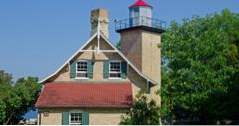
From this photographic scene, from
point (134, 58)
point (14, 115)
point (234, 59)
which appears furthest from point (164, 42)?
point (14, 115)

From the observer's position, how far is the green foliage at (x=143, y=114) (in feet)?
105

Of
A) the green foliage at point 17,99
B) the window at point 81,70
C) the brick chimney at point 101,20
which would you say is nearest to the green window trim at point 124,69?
the window at point 81,70

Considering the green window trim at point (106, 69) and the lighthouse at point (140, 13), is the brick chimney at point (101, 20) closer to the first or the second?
the lighthouse at point (140, 13)

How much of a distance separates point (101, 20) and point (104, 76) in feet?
16.2

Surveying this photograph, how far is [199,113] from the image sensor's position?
4388 cm

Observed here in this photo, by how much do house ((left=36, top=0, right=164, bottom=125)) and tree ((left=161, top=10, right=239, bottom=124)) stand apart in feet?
5.44

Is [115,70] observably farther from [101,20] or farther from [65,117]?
[65,117]

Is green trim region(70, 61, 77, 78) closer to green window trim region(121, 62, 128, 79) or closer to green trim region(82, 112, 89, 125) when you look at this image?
green window trim region(121, 62, 128, 79)

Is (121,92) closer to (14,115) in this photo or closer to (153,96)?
(153,96)

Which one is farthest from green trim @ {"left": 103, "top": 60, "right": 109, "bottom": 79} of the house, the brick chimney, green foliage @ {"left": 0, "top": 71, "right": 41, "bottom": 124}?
green foliage @ {"left": 0, "top": 71, "right": 41, "bottom": 124}

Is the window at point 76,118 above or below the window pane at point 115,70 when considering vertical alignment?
below

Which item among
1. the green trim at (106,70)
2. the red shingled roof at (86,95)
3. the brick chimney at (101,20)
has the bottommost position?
the red shingled roof at (86,95)

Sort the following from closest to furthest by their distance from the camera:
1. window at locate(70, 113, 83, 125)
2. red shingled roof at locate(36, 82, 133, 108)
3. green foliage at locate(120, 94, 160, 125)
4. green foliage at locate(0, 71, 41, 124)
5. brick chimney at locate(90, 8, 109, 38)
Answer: green foliage at locate(120, 94, 160, 125), window at locate(70, 113, 83, 125), red shingled roof at locate(36, 82, 133, 108), brick chimney at locate(90, 8, 109, 38), green foliage at locate(0, 71, 41, 124)

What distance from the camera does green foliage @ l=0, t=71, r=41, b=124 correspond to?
42.8 m
